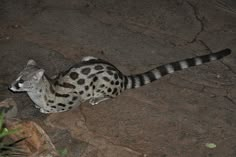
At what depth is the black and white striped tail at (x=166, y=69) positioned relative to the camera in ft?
21.3

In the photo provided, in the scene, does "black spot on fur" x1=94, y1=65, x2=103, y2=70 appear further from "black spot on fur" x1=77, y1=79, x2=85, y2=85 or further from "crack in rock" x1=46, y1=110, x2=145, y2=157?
"crack in rock" x1=46, y1=110, x2=145, y2=157

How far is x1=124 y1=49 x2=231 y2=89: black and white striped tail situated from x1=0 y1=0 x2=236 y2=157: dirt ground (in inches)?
3.6

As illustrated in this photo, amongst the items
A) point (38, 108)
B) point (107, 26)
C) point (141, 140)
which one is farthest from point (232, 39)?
point (38, 108)

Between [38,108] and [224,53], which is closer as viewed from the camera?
[38,108]

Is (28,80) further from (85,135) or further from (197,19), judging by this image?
(197,19)

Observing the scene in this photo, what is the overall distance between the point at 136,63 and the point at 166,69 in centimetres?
53

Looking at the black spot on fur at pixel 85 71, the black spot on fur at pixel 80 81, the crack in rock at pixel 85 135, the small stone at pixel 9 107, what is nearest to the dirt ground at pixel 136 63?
the crack in rock at pixel 85 135

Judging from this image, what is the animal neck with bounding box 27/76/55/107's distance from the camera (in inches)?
229

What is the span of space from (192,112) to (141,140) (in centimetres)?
88

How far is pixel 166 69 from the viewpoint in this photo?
671 cm

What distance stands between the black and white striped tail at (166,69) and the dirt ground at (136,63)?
9cm

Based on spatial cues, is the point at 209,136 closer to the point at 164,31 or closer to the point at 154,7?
the point at 164,31

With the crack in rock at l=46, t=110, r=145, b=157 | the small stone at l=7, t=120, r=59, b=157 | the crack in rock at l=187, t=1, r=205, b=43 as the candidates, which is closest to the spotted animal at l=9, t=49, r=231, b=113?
the crack in rock at l=46, t=110, r=145, b=157

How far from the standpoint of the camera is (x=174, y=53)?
7305 mm
